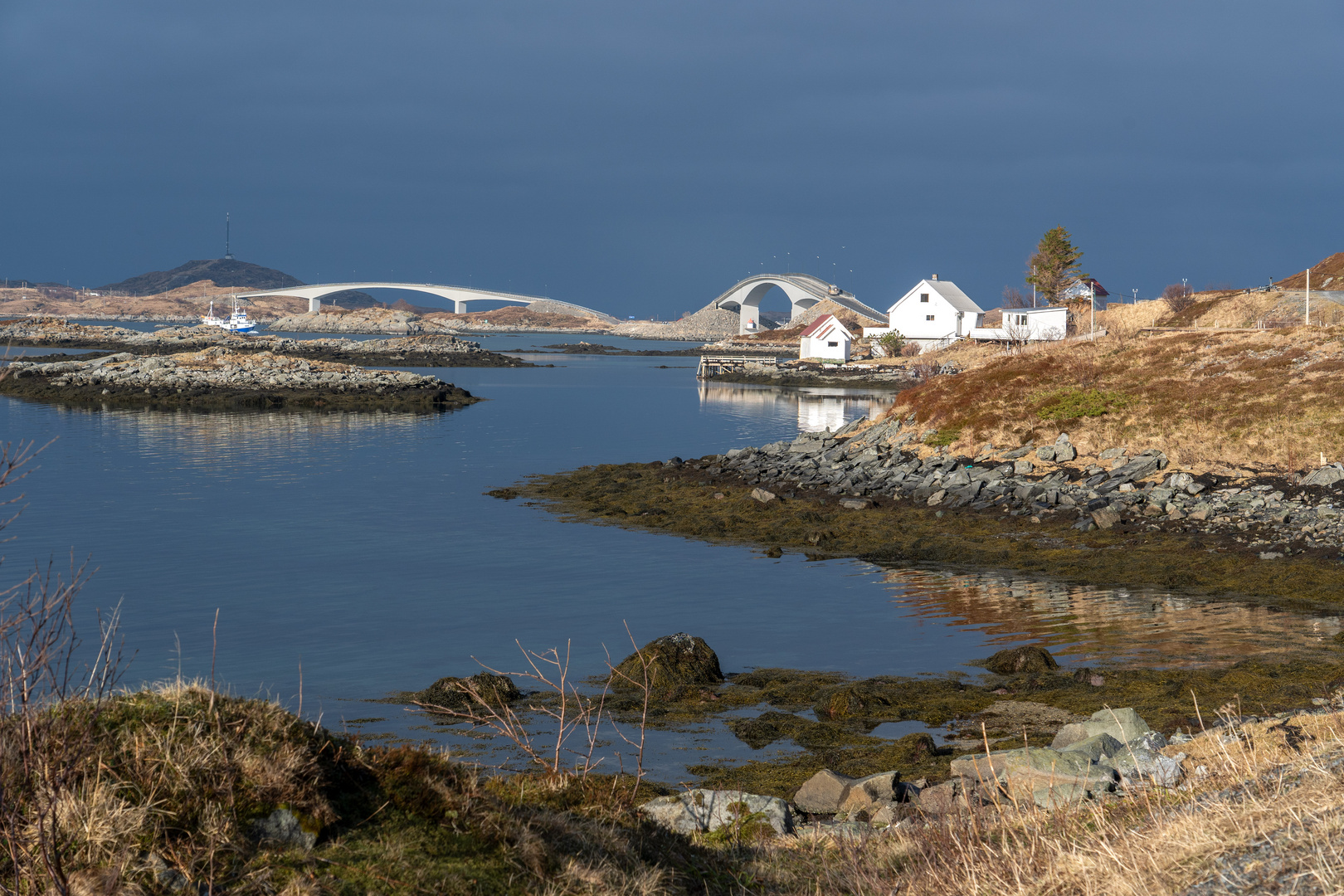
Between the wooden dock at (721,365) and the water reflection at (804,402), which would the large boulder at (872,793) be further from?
the wooden dock at (721,365)

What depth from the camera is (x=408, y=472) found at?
39094 millimetres

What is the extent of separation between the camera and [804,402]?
2908 inches

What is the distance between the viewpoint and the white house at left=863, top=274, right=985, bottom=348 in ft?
332

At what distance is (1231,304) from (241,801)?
8428cm

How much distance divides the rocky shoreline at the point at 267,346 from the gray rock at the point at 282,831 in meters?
99.6

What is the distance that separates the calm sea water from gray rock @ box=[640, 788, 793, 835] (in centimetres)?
365

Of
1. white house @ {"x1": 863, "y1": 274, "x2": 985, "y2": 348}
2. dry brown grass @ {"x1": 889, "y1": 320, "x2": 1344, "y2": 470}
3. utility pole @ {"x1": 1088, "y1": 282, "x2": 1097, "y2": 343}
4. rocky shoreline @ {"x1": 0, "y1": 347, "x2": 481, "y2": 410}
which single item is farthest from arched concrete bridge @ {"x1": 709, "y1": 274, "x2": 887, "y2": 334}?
dry brown grass @ {"x1": 889, "y1": 320, "x2": 1344, "y2": 470}

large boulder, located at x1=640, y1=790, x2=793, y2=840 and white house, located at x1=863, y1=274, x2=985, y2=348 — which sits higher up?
white house, located at x1=863, y1=274, x2=985, y2=348

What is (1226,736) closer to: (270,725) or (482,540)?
(270,725)

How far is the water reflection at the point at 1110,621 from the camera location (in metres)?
15.7

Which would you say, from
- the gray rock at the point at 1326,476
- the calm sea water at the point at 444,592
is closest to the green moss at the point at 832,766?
the calm sea water at the point at 444,592

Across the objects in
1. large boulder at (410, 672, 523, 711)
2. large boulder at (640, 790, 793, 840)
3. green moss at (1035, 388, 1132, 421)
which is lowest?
large boulder at (410, 672, 523, 711)

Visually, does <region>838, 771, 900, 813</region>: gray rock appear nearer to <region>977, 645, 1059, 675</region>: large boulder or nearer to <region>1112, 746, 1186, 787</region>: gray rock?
<region>1112, 746, 1186, 787</region>: gray rock

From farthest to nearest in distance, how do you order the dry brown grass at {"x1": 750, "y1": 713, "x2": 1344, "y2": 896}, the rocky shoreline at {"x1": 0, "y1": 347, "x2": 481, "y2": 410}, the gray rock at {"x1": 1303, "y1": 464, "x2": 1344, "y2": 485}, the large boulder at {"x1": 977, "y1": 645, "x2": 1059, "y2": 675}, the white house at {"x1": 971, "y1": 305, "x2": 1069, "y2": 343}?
the white house at {"x1": 971, "y1": 305, "x2": 1069, "y2": 343} < the rocky shoreline at {"x1": 0, "y1": 347, "x2": 481, "y2": 410} < the gray rock at {"x1": 1303, "y1": 464, "x2": 1344, "y2": 485} < the large boulder at {"x1": 977, "y1": 645, "x2": 1059, "y2": 675} < the dry brown grass at {"x1": 750, "y1": 713, "x2": 1344, "y2": 896}
